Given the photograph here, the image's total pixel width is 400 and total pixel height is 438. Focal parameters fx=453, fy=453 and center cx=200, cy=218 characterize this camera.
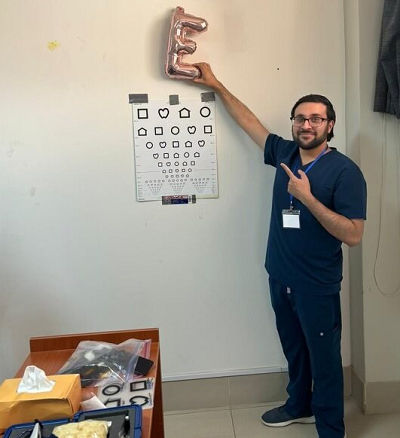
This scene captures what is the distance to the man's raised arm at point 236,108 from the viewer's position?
2221 mm

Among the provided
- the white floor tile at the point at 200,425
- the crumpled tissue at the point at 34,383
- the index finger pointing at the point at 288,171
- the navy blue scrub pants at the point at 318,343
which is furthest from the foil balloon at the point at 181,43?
the white floor tile at the point at 200,425

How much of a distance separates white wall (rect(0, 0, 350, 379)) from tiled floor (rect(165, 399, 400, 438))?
221 millimetres

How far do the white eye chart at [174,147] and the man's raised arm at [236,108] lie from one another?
0.08 m

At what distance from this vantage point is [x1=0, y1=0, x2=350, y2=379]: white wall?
2234 mm

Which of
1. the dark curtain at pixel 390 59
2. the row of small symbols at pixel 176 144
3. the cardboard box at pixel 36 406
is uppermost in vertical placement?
the dark curtain at pixel 390 59

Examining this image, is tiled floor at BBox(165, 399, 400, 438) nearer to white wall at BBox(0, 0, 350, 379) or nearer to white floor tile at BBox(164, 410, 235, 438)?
white floor tile at BBox(164, 410, 235, 438)

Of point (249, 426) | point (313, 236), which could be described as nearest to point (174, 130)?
point (313, 236)

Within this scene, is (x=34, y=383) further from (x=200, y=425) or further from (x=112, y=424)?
(x=200, y=425)

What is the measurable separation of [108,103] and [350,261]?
151 centimetres

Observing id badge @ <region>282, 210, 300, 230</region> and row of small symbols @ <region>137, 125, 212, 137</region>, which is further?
row of small symbols @ <region>137, 125, 212, 137</region>

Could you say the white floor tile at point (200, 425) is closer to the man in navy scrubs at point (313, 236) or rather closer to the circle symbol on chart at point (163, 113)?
the man in navy scrubs at point (313, 236)

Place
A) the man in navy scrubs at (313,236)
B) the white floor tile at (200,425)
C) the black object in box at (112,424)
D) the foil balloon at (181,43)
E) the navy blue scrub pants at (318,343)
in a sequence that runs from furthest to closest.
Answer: the white floor tile at (200,425) → the foil balloon at (181,43) → the navy blue scrub pants at (318,343) → the man in navy scrubs at (313,236) → the black object in box at (112,424)

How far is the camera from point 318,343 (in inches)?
80.0

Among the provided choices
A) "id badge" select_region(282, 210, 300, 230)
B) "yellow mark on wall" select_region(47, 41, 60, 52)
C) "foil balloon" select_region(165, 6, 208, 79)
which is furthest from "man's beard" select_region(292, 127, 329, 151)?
"yellow mark on wall" select_region(47, 41, 60, 52)
